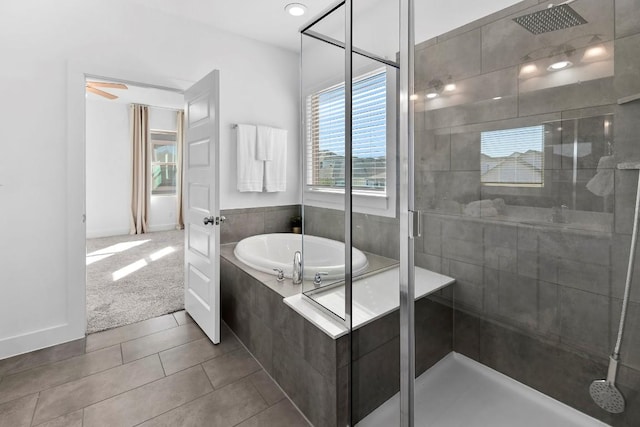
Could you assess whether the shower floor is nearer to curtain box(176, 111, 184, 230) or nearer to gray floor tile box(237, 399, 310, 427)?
gray floor tile box(237, 399, 310, 427)

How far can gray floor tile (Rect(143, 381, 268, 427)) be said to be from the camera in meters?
1.54

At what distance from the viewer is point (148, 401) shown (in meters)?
1.67

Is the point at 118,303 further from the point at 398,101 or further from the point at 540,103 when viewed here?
the point at 540,103

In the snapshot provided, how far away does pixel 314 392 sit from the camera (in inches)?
58.9

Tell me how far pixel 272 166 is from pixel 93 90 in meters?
2.94

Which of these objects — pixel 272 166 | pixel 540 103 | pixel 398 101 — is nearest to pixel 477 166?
pixel 540 103

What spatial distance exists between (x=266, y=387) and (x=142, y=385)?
716 millimetres

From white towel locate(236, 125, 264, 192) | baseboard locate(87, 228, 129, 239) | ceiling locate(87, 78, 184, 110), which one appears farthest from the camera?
baseboard locate(87, 228, 129, 239)

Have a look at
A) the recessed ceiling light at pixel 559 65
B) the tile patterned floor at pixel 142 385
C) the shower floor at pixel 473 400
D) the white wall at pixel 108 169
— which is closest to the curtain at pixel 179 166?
the white wall at pixel 108 169

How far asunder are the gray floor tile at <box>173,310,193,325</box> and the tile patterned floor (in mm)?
211

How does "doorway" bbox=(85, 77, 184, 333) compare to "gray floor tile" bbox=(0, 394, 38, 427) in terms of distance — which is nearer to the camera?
Result: "gray floor tile" bbox=(0, 394, 38, 427)

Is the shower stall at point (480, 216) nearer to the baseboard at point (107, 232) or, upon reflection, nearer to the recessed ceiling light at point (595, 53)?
the recessed ceiling light at point (595, 53)

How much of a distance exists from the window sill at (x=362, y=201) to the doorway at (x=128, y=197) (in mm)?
2145

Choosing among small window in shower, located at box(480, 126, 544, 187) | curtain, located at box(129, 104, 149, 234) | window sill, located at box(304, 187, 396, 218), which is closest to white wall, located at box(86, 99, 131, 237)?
curtain, located at box(129, 104, 149, 234)
